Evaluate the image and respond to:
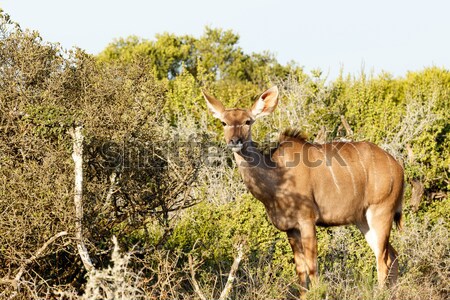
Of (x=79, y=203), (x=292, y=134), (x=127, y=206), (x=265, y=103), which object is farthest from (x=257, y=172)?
(x=79, y=203)

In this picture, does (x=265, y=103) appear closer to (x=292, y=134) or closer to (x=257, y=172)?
(x=292, y=134)

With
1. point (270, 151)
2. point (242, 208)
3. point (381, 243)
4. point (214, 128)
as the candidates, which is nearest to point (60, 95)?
point (270, 151)

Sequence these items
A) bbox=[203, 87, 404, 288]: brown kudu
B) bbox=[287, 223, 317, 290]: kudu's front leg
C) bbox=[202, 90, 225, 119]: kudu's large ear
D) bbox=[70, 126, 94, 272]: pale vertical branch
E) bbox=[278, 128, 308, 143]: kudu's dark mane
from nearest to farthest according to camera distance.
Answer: bbox=[70, 126, 94, 272]: pale vertical branch → bbox=[287, 223, 317, 290]: kudu's front leg → bbox=[203, 87, 404, 288]: brown kudu → bbox=[202, 90, 225, 119]: kudu's large ear → bbox=[278, 128, 308, 143]: kudu's dark mane

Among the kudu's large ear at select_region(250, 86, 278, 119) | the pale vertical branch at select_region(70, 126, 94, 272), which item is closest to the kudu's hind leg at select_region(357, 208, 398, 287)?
the kudu's large ear at select_region(250, 86, 278, 119)

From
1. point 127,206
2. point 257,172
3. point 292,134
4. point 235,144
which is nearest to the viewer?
point 127,206

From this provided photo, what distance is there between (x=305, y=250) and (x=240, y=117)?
154 centimetres

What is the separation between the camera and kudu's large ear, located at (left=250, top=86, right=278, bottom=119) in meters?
8.30

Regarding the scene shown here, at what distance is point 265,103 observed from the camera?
837cm

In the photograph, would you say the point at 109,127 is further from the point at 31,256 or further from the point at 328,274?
the point at 328,274

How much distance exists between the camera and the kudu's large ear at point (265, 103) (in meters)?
8.30

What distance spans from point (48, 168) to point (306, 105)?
279 inches

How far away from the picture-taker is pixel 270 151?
814 cm

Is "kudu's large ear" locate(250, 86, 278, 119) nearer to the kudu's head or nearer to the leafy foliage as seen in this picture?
the kudu's head

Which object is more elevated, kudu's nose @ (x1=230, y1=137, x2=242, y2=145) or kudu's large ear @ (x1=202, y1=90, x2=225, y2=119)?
kudu's large ear @ (x1=202, y1=90, x2=225, y2=119)
